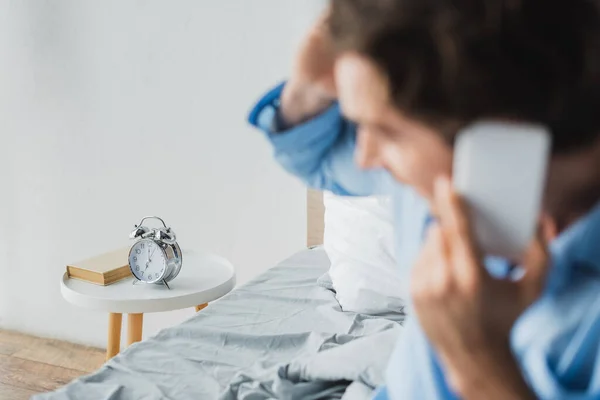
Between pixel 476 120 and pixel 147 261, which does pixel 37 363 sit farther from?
pixel 476 120

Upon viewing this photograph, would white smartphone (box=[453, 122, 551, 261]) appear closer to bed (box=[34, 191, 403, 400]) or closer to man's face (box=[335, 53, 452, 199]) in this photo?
man's face (box=[335, 53, 452, 199])

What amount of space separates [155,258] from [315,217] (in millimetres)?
472

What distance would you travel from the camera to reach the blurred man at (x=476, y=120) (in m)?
0.40

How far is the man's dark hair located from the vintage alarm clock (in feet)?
3.97

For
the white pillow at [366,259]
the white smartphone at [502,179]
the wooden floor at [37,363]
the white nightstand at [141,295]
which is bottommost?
the wooden floor at [37,363]

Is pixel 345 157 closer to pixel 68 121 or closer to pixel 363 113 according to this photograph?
pixel 363 113

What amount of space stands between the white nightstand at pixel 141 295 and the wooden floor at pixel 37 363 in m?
0.51

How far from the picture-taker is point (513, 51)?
1.32 ft

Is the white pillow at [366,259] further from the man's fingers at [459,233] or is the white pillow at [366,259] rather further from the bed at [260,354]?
the man's fingers at [459,233]

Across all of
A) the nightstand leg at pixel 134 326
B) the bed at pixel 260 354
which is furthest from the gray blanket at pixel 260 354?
→ the nightstand leg at pixel 134 326

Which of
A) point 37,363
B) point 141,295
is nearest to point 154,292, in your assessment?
point 141,295

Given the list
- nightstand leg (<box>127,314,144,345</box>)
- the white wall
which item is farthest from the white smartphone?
the white wall

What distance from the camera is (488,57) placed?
40cm

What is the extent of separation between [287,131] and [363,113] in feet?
0.94
